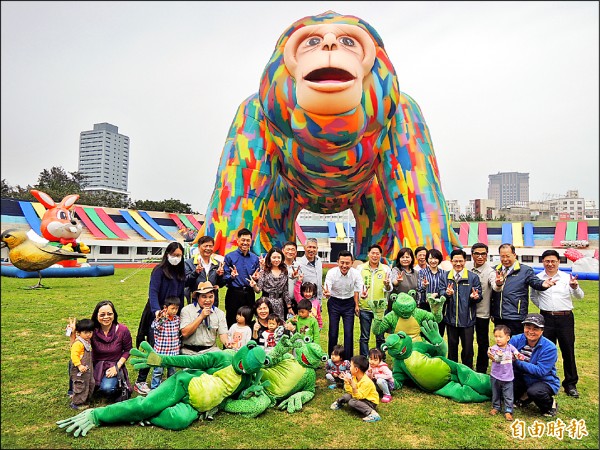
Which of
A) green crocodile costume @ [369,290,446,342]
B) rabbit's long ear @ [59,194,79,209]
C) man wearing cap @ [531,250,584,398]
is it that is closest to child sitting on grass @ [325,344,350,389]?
green crocodile costume @ [369,290,446,342]

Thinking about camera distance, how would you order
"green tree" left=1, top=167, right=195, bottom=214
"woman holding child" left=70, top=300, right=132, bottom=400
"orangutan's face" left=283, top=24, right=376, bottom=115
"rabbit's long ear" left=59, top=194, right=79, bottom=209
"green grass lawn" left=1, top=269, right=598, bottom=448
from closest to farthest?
"green grass lawn" left=1, top=269, right=598, bottom=448
"woman holding child" left=70, top=300, right=132, bottom=400
"orangutan's face" left=283, top=24, right=376, bottom=115
"rabbit's long ear" left=59, top=194, right=79, bottom=209
"green tree" left=1, top=167, right=195, bottom=214

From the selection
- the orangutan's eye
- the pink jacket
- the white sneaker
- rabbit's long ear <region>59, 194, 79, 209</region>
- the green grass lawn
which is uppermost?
the orangutan's eye

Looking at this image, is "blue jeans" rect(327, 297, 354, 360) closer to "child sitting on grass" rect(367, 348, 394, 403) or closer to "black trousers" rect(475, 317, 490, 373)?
"child sitting on grass" rect(367, 348, 394, 403)

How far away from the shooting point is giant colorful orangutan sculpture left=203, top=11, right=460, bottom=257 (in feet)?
15.8

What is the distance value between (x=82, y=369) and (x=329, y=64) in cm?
343

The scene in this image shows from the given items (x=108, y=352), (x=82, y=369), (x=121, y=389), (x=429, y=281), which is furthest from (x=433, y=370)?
(x=82, y=369)

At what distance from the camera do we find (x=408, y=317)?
3.79 metres

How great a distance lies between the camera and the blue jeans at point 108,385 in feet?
10.7

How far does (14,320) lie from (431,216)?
5.73 m

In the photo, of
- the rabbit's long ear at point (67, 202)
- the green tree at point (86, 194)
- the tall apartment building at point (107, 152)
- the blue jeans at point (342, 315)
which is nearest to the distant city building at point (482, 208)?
the green tree at point (86, 194)

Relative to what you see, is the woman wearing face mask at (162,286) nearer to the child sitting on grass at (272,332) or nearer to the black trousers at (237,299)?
the black trousers at (237,299)

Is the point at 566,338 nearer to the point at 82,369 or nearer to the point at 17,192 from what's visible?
the point at 82,369

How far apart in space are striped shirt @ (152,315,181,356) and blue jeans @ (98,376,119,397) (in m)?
0.34

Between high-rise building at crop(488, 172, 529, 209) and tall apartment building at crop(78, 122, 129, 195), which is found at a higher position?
high-rise building at crop(488, 172, 529, 209)
